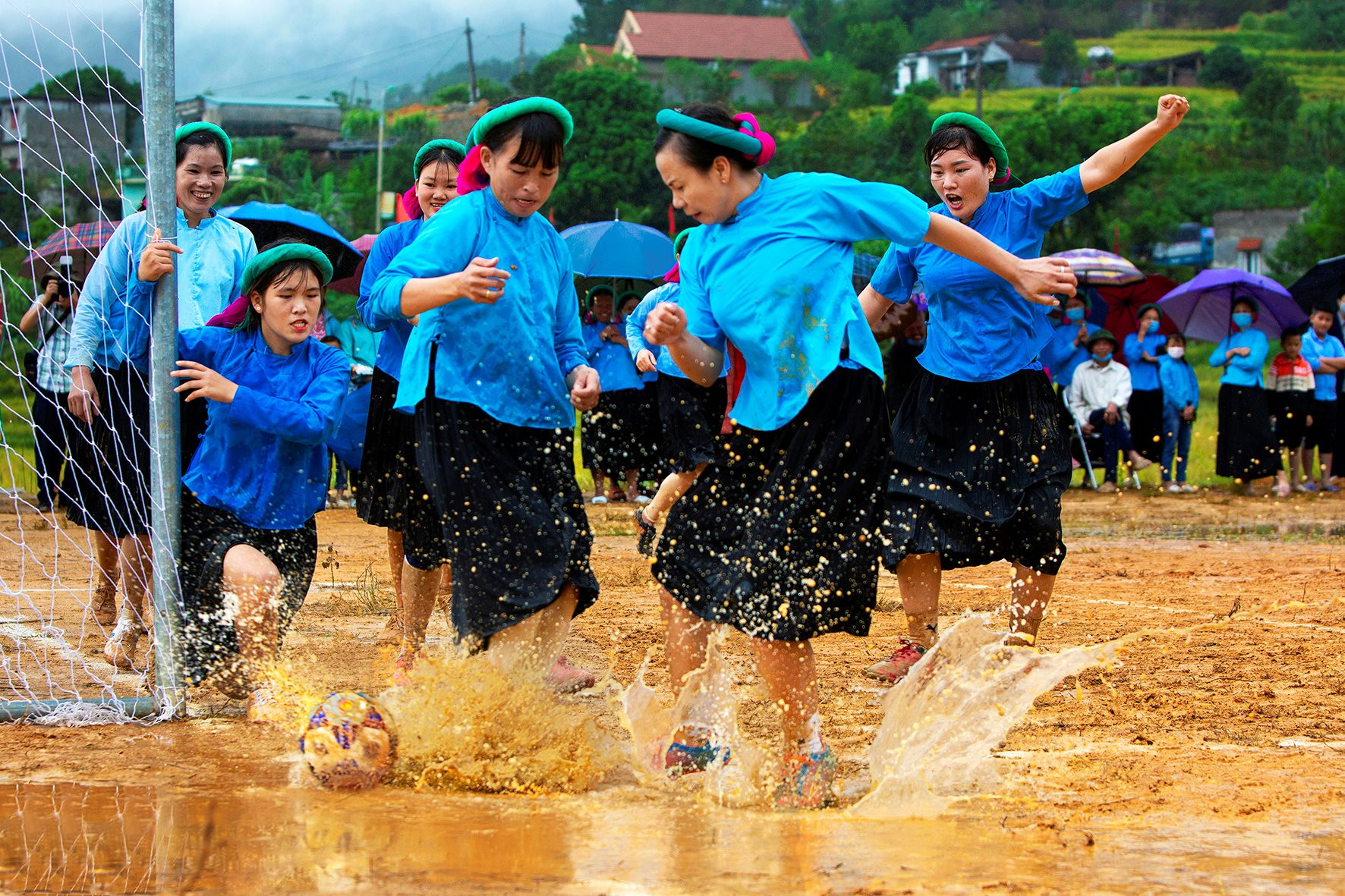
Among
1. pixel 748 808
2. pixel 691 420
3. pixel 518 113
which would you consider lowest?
pixel 748 808

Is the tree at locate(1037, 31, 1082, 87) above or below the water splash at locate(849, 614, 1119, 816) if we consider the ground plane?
above

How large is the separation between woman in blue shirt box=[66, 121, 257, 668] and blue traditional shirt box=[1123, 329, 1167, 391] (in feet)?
33.1

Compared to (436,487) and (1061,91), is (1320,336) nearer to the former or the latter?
(436,487)

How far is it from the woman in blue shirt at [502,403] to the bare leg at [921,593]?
4.97 feet

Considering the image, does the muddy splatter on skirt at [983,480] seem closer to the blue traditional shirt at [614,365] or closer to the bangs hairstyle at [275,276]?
the bangs hairstyle at [275,276]

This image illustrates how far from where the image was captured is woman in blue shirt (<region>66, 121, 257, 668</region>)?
206 inches

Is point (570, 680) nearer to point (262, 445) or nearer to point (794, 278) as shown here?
point (262, 445)

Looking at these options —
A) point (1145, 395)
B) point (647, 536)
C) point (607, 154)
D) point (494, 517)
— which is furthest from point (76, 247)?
point (607, 154)

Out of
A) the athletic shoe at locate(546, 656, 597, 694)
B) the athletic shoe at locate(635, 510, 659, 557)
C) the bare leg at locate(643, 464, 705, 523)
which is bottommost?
the athletic shoe at locate(546, 656, 597, 694)

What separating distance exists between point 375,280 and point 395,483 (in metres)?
0.77

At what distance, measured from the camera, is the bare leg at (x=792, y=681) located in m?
3.93

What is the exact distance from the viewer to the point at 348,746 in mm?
3990

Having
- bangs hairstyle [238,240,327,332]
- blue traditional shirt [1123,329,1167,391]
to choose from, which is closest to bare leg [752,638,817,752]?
bangs hairstyle [238,240,327,332]

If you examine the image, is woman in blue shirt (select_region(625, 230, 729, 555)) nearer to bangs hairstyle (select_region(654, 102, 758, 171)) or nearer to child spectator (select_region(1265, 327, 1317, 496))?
bangs hairstyle (select_region(654, 102, 758, 171))
